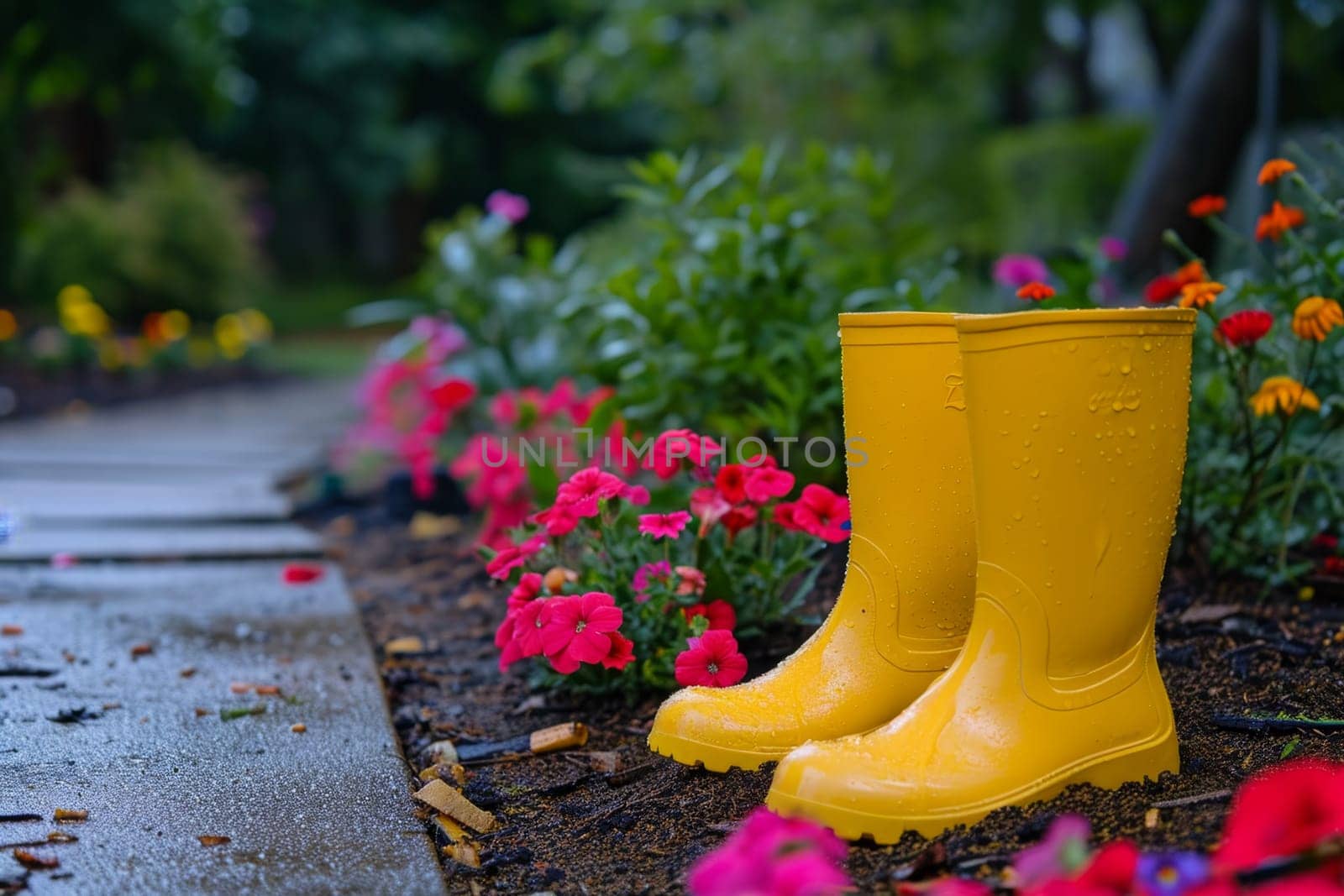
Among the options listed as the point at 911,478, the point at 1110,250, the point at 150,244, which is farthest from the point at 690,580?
the point at 150,244

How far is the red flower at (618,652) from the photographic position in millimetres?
1834

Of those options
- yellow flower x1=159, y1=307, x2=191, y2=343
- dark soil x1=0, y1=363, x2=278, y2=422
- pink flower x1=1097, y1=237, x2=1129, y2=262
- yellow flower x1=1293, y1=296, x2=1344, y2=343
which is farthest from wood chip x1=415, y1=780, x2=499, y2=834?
yellow flower x1=159, y1=307, x2=191, y2=343

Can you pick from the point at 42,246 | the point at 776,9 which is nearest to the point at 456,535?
the point at 776,9

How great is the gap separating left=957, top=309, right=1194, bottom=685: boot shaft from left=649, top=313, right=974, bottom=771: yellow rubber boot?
0.58 ft

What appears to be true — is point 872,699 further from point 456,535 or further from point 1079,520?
point 456,535

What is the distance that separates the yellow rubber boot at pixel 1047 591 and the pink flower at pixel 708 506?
63 cm

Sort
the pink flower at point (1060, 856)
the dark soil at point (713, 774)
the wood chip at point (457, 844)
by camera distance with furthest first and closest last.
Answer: the wood chip at point (457, 844)
the dark soil at point (713, 774)
the pink flower at point (1060, 856)

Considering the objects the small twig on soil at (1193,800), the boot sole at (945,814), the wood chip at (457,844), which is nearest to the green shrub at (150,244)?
the wood chip at (457,844)

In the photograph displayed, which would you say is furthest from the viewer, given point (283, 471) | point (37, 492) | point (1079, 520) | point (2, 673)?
point (283, 471)

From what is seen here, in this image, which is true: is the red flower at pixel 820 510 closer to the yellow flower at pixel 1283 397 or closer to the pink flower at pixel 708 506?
the pink flower at pixel 708 506

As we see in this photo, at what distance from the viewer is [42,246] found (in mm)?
9820

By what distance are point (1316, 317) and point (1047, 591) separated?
81cm

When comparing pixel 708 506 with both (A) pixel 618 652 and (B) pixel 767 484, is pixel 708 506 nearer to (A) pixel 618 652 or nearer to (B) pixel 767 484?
(B) pixel 767 484

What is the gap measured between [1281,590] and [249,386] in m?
8.06
